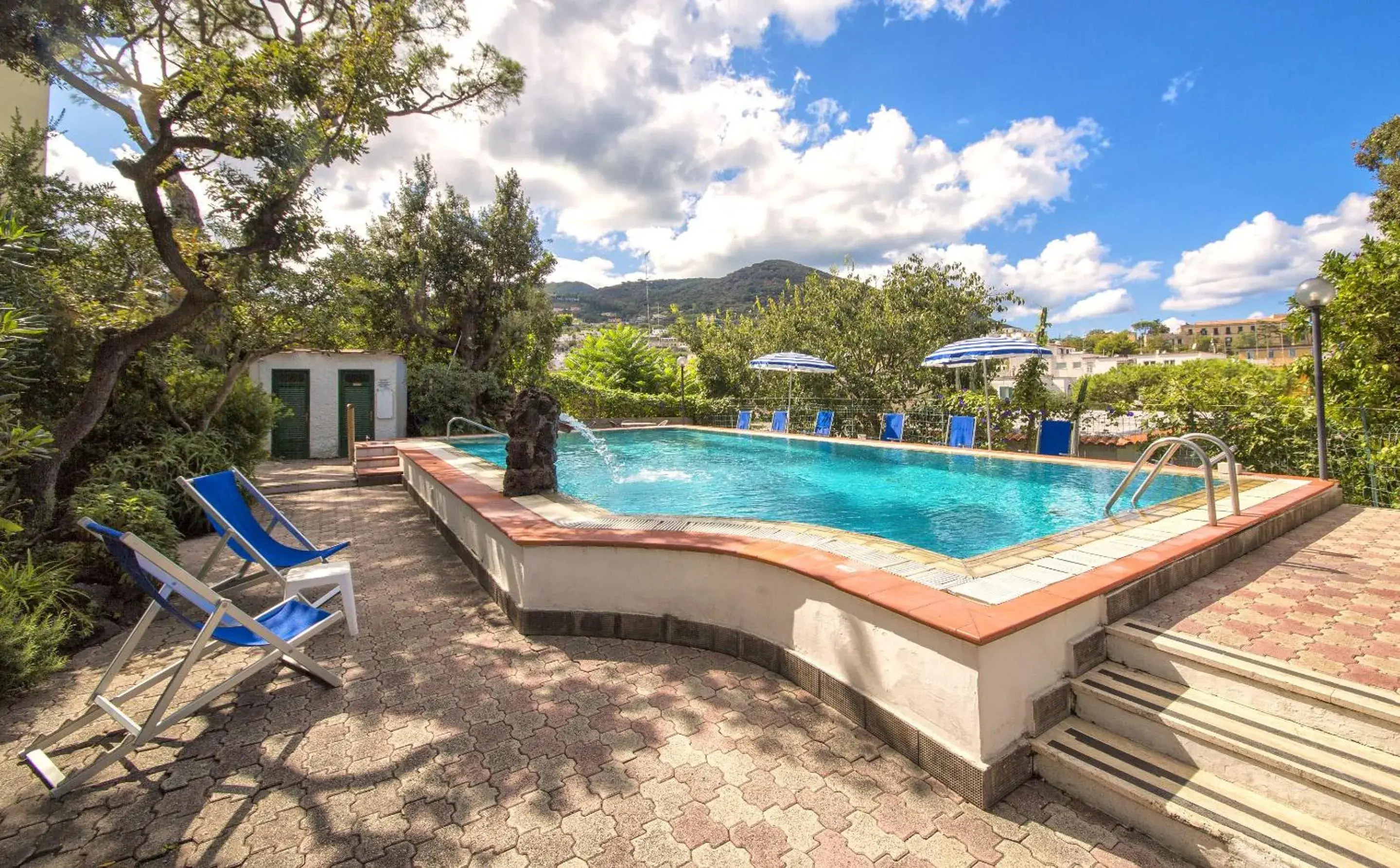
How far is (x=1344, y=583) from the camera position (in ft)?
13.2

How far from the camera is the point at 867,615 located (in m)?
3.06

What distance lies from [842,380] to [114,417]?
15.2 metres

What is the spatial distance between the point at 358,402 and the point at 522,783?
50.9 ft

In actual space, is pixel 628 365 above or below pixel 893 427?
above

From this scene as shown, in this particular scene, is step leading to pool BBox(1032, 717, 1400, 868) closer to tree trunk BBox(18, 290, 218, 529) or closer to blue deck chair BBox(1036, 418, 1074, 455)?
tree trunk BBox(18, 290, 218, 529)

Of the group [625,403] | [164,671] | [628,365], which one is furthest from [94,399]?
[628,365]

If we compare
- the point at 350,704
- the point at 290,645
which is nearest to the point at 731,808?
the point at 350,704

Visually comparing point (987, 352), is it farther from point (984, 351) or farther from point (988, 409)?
point (988, 409)

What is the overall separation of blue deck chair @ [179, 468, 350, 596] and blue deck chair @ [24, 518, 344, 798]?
0.85 meters

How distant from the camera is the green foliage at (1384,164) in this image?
1576 cm

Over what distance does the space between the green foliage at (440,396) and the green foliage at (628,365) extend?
19.5ft

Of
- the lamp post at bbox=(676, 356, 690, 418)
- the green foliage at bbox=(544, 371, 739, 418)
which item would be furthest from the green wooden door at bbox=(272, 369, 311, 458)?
the lamp post at bbox=(676, 356, 690, 418)

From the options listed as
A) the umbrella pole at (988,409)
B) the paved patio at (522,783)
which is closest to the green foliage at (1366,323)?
the umbrella pole at (988,409)

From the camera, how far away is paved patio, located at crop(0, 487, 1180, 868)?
2.31m
